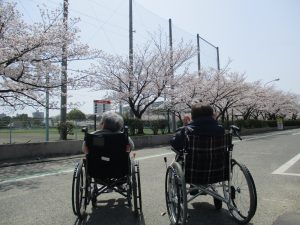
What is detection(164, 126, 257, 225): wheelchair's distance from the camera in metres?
4.26

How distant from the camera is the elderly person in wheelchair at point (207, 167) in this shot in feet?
14.1

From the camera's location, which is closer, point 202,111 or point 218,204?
point 202,111

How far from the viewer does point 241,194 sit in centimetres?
439

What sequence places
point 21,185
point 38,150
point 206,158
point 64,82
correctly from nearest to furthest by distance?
point 206,158
point 21,185
point 38,150
point 64,82

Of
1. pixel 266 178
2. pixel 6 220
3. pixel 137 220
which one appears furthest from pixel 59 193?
pixel 266 178

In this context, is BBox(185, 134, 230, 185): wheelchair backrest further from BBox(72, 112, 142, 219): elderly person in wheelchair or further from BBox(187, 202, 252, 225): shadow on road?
BBox(72, 112, 142, 219): elderly person in wheelchair

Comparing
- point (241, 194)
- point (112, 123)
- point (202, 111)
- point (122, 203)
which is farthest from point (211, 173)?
point (122, 203)

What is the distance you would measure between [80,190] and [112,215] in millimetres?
595

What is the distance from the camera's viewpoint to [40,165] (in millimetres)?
11148

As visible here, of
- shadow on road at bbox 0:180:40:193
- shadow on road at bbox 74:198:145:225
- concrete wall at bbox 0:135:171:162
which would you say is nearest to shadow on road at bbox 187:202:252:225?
shadow on road at bbox 74:198:145:225

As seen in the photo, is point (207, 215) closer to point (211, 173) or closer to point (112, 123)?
point (211, 173)

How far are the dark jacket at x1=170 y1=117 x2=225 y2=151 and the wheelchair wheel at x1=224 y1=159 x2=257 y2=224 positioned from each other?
1.46 feet

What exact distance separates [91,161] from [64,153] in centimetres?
989

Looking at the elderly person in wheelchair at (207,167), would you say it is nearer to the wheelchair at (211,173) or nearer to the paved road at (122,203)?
the wheelchair at (211,173)
